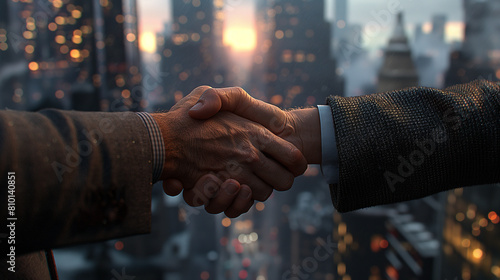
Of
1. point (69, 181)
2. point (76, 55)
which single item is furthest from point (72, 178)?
point (76, 55)

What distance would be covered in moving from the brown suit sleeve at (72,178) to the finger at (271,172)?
0.56 m

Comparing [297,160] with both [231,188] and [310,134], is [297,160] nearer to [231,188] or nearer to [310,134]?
[310,134]

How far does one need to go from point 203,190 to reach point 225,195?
0.07m

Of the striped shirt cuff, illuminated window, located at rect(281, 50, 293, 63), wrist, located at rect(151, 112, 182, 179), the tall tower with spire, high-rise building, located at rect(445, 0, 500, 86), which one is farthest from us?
the tall tower with spire

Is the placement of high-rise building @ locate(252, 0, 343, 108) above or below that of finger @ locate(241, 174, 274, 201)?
above

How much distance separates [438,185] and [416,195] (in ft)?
0.20

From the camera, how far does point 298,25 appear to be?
4.91m

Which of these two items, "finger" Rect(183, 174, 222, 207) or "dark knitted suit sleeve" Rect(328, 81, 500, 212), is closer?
"dark knitted suit sleeve" Rect(328, 81, 500, 212)

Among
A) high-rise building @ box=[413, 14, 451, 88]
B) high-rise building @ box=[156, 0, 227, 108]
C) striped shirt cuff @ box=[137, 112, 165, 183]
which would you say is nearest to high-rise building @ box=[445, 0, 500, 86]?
high-rise building @ box=[413, 14, 451, 88]

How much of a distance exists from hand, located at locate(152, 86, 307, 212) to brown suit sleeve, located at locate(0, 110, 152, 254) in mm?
422

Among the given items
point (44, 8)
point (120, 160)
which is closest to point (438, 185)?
point (120, 160)

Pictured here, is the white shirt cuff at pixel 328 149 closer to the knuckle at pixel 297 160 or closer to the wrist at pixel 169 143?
the knuckle at pixel 297 160

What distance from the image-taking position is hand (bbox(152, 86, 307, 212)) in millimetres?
1104

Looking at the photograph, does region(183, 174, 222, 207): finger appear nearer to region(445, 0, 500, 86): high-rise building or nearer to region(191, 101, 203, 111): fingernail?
region(191, 101, 203, 111): fingernail
